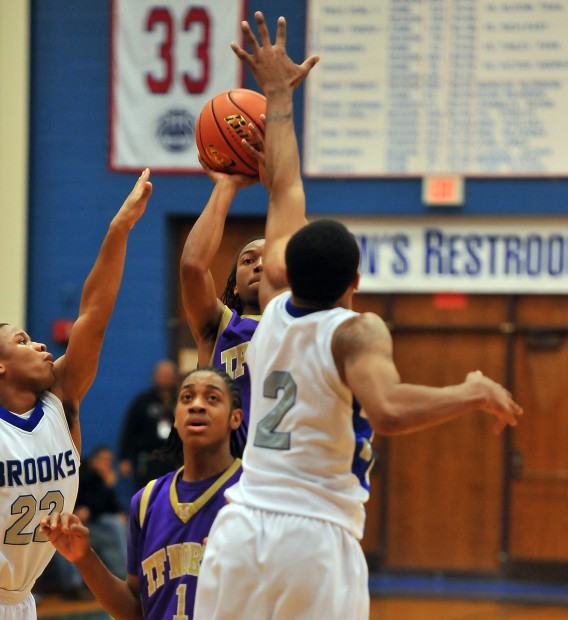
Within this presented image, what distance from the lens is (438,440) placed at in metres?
10.7

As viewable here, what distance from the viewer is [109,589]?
12.7ft

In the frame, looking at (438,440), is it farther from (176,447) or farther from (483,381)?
(483,381)

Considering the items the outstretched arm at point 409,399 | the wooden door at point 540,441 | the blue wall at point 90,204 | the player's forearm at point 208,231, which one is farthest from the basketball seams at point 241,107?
the wooden door at point 540,441

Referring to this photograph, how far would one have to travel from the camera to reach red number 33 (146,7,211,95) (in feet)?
35.2

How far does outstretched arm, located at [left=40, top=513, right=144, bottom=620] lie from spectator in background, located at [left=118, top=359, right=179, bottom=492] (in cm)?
612

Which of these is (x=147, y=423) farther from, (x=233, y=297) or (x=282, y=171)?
(x=282, y=171)

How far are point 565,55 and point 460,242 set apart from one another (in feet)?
5.88

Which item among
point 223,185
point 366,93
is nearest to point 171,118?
point 366,93

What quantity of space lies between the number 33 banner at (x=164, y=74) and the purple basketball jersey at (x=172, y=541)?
7.06m

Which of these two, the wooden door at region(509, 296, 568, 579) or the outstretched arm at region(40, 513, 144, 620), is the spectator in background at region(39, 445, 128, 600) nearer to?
the wooden door at region(509, 296, 568, 579)

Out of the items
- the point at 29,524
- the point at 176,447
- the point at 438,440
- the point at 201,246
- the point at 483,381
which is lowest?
the point at 438,440

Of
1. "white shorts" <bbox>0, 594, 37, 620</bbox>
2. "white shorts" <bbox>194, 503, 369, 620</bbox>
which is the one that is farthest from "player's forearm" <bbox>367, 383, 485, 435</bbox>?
"white shorts" <bbox>0, 594, 37, 620</bbox>

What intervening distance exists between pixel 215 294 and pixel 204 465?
2.66ft

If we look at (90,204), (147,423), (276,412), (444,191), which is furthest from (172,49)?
(276,412)
